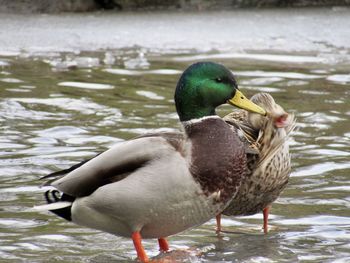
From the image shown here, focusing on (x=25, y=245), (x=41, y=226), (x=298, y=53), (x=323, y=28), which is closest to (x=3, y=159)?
(x=41, y=226)

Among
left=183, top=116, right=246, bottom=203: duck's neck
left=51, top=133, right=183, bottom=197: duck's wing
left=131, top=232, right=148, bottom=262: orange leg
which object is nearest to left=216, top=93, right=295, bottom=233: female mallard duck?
left=183, top=116, right=246, bottom=203: duck's neck

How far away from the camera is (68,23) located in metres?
12.3

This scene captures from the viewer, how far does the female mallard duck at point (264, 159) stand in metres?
5.38

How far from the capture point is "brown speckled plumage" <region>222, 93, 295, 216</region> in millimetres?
5379

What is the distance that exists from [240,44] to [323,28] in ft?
3.60

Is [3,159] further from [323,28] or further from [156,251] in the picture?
[323,28]

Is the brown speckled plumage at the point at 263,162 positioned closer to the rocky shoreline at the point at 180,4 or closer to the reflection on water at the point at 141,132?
the reflection on water at the point at 141,132

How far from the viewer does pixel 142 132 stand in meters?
7.94

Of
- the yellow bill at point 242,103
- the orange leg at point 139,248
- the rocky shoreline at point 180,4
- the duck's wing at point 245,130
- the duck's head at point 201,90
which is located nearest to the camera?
the orange leg at point 139,248

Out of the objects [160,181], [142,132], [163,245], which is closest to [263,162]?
[163,245]

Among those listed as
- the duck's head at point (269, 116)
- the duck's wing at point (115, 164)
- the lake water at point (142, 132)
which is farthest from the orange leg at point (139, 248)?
the duck's head at point (269, 116)

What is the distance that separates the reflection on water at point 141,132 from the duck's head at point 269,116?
0.60 meters

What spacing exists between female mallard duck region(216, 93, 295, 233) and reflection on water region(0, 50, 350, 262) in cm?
19

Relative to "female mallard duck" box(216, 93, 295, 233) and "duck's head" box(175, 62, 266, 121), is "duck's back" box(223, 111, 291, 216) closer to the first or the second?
"female mallard duck" box(216, 93, 295, 233)
